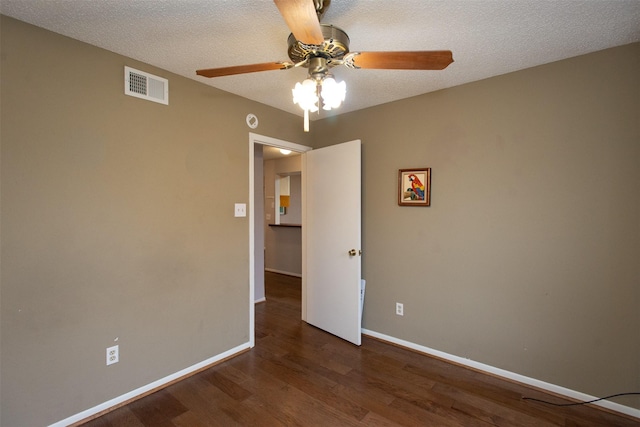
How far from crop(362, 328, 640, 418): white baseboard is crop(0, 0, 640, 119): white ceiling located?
2.37 meters

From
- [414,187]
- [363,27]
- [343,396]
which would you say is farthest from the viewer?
[414,187]

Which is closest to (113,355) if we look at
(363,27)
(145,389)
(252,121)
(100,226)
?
(145,389)

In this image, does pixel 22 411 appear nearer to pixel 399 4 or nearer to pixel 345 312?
pixel 345 312

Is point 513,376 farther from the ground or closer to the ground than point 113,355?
closer to the ground

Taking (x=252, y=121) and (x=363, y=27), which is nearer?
(x=363, y=27)

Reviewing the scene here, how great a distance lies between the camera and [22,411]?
1.63m

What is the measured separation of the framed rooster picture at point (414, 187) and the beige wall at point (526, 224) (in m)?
0.06

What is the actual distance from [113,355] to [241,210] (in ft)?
4.68

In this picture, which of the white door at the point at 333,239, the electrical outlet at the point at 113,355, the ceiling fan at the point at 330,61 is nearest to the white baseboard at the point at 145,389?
the electrical outlet at the point at 113,355

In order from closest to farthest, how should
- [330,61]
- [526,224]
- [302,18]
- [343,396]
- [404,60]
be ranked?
[302,18], [404,60], [330,61], [343,396], [526,224]

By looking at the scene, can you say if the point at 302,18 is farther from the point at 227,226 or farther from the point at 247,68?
the point at 227,226

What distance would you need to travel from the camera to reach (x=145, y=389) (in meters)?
2.10

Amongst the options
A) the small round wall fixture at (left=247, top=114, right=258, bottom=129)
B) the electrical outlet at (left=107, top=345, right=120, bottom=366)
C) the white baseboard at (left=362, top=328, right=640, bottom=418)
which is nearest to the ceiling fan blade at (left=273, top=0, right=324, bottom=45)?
the small round wall fixture at (left=247, top=114, right=258, bottom=129)

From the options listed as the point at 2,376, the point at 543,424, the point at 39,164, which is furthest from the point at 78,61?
the point at 543,424
